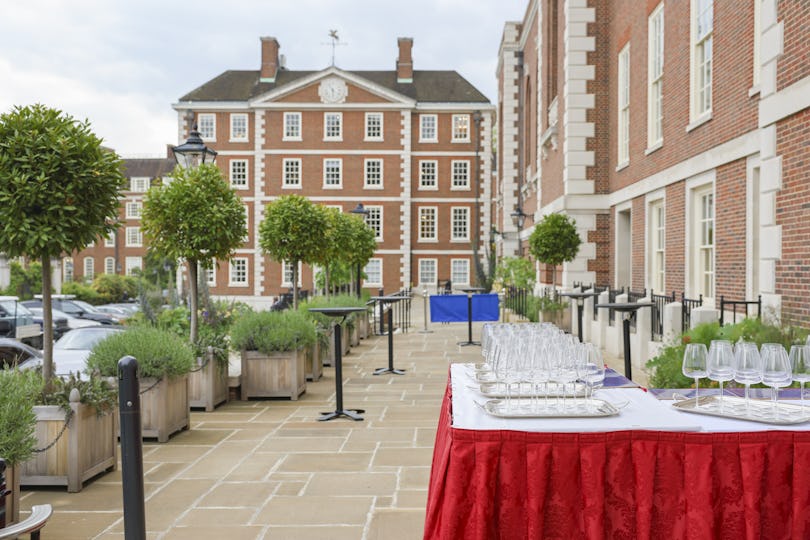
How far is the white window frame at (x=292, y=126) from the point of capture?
45062 millimetres

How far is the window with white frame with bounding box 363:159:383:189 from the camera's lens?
151 feet

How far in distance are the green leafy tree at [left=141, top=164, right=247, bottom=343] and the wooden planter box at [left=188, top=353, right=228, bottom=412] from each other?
0.46 meters

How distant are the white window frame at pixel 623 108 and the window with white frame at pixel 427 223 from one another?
2874 centimetres

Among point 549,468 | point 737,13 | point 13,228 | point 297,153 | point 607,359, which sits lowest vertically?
point 607,359

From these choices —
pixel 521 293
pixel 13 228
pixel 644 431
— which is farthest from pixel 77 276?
pixel 644 431

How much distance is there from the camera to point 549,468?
314 centimetres

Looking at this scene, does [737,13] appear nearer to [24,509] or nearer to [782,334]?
[782,334]

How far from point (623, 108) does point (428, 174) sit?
29.2 metres

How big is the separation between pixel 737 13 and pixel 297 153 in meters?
36.5

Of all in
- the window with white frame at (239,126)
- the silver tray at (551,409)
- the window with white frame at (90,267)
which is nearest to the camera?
the silver tray at (551,409)

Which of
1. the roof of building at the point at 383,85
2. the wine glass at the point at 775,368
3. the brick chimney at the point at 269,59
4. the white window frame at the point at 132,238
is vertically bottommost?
the wine glass at the point at 775,368

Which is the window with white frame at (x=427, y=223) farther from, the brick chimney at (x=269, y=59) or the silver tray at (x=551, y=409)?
the silver tray at (x=551, y=409)

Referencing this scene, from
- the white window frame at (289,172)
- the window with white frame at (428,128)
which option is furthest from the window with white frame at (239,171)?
the window with white frame at (428,128)

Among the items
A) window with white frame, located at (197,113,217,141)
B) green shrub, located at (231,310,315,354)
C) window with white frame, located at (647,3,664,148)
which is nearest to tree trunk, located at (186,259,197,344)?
green shrub, located at (231,310,315,354)
